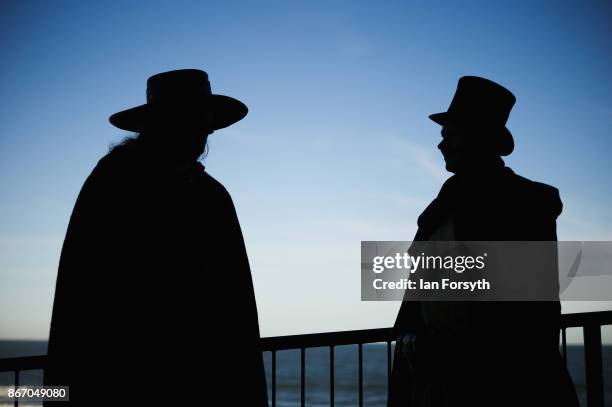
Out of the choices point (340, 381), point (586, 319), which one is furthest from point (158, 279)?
point (340, 381)

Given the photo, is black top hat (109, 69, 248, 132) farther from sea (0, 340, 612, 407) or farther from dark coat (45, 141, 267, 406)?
sea (0, 340, 612, 407)

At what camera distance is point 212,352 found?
8.09 ft

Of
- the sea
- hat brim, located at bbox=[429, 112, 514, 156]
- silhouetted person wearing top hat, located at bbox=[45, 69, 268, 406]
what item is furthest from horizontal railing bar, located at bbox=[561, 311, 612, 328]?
the sea

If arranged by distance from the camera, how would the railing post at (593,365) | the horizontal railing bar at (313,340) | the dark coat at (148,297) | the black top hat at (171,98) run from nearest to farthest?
1. the dark coat at (148,297)
2. the black top hat at (171,98)
3. the horizontal railing bar at (313,340)
4. the railing post at (593,365)

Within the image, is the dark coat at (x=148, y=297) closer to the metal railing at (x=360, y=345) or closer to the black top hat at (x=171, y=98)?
the black top hat at (x=171, y=98)

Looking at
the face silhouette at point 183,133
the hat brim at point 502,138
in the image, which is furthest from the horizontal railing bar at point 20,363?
the hat brim at point 502,138

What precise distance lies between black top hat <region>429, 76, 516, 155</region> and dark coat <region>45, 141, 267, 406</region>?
1.28 metres

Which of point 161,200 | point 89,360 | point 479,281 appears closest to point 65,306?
point 89,360

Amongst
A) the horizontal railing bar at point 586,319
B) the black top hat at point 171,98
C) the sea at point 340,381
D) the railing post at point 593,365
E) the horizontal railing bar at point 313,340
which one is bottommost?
the sea at point 340,381

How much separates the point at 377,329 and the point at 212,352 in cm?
151

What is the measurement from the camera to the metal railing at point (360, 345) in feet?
10.7

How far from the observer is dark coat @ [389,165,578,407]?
2.50m

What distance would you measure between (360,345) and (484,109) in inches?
65.8

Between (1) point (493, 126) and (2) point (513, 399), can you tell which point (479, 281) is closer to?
(2) point (513, 399)
